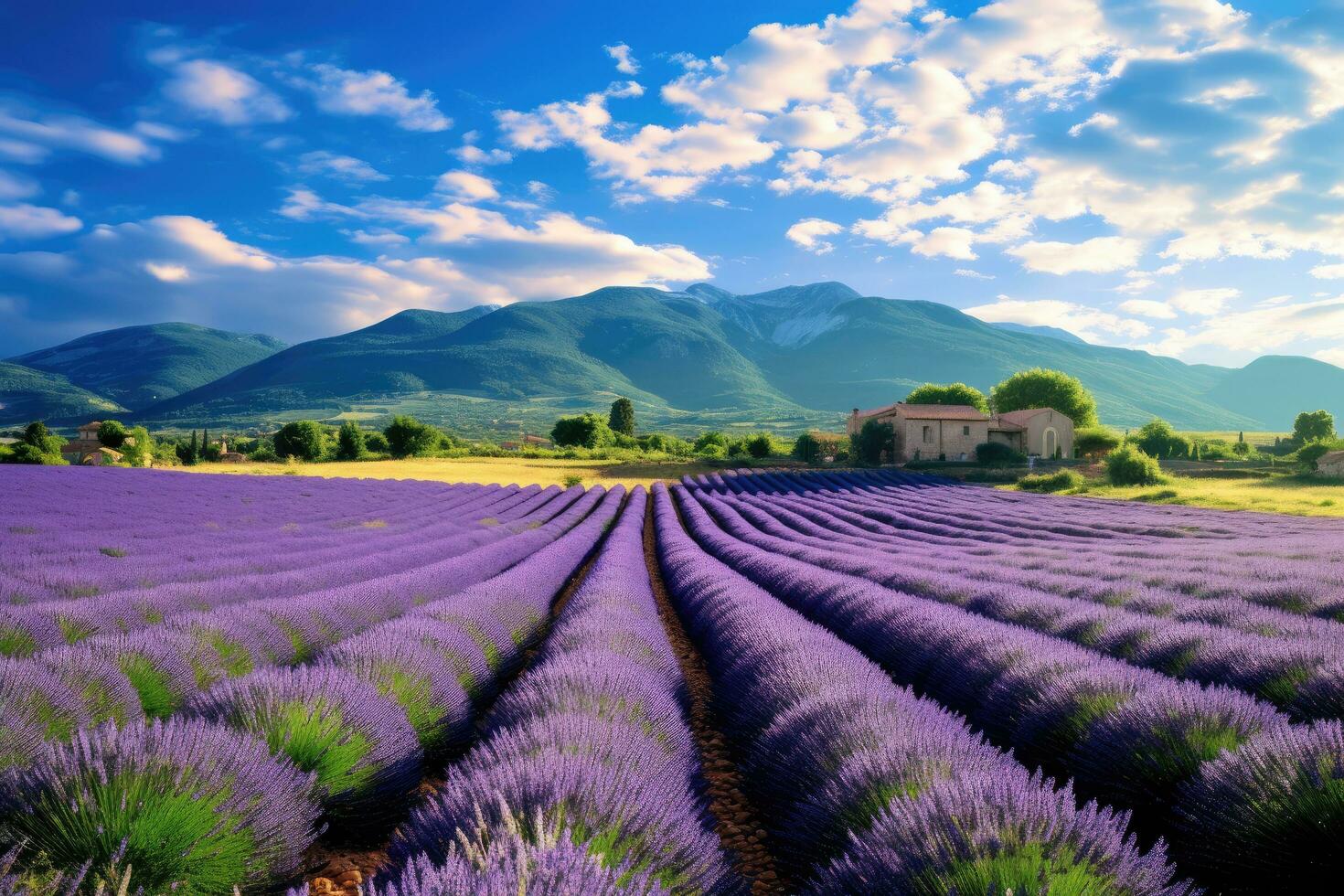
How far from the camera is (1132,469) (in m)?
34.4

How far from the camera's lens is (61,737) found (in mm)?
2721

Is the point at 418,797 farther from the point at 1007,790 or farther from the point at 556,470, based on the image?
the point at 556,470

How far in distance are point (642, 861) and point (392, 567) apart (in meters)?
8.39

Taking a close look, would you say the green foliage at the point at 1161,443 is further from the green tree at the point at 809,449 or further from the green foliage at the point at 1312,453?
the green tree at the point at 809,449

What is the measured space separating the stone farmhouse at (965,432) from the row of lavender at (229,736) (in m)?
46.8

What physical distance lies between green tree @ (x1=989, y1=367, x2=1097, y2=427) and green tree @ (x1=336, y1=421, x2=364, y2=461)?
186 ft

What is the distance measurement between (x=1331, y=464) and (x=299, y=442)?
231 feet

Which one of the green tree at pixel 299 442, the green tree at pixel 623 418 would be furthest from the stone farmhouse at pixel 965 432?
the green tree at pixel 299 442

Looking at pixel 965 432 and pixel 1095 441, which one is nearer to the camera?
pixel 965 432

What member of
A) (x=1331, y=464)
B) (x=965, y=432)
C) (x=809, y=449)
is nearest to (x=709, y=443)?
(x=809, y=449)

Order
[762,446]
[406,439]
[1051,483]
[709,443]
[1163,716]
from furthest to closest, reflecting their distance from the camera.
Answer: [709,443] → [406,439] → [762,446] → [1051,483] → [1163,716]

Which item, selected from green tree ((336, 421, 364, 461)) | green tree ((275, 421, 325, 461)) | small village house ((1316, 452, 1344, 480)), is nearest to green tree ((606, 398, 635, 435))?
green tree ((336, 421, 364, 461))

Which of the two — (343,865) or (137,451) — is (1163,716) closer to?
(343,865)

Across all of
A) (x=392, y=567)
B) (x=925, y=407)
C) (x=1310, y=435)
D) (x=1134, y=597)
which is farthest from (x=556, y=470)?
(x=1310, y=435)
